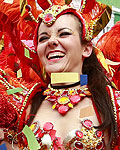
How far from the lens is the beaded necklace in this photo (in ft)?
4.74

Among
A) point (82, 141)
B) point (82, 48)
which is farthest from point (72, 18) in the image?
point (82, 141)

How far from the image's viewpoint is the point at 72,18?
5.17ft

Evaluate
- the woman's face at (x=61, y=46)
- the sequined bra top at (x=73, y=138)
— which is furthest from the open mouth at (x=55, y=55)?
the sequined bra top at (x=73, y=138)

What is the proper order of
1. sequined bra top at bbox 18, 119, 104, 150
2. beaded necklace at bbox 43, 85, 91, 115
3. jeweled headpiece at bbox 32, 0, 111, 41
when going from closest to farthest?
sequined bra top at bbox 18, 119, 104, 150 → beaded necklace at bbox 43, 85, 91, 115 → jeweled headpiece at bbox 32, 0, 111, 41

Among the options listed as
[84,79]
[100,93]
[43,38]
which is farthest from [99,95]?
[43,38]

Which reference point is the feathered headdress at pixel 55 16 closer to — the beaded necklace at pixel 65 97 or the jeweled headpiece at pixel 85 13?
the jeweled headpiece at pixel 85 13

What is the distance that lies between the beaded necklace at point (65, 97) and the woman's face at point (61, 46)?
0.35 feet

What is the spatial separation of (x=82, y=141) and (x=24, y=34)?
97 cm

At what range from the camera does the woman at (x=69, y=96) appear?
54.0 inches

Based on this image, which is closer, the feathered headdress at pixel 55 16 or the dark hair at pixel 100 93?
the dark hair at pixel 100 93

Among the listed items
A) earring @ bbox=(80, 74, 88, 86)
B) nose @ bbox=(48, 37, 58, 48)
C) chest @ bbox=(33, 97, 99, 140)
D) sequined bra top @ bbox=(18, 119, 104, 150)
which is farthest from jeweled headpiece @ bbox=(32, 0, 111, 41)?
sequined bra top @ bbox=(18, 119, 104, 150)

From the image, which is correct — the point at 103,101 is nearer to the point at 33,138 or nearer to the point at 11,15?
the point at 33,138

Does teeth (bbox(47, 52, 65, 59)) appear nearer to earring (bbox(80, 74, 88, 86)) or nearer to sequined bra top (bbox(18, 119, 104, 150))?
earring (bbox(80, 74, 88, 86))

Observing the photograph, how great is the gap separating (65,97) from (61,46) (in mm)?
267
